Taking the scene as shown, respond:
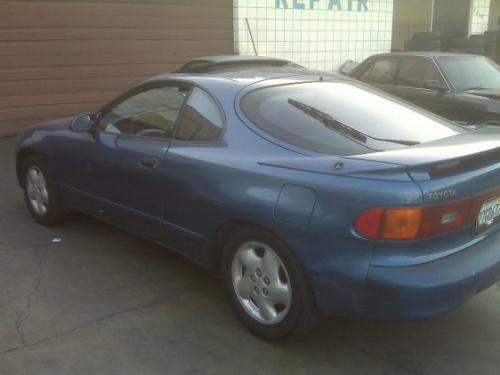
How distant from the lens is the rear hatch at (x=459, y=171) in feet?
8.93

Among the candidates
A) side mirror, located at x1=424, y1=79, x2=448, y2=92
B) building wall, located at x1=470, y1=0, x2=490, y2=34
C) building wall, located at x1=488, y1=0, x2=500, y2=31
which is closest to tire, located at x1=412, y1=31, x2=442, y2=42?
building wall, located at x1=470, y1=0, x2=490, y2=34

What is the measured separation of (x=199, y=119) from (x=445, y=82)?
4.84 m

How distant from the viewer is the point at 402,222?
2688mm

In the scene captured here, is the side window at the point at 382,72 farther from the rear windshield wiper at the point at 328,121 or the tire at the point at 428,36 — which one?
the tire at the point at 428,36

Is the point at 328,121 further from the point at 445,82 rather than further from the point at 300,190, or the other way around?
the point at 445,82

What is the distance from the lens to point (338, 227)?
9.11ft

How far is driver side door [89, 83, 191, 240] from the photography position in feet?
12.6

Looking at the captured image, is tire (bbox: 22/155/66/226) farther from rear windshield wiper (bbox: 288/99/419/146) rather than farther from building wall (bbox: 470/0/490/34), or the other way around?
building wall (bbox: 470/0/490/34)

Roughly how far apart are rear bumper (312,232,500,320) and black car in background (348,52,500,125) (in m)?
4.65

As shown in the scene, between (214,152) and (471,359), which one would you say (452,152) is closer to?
(471,359)

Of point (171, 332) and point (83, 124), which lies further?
point (83, 124)

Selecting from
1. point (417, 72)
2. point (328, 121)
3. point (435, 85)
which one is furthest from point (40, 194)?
point (417, 72)

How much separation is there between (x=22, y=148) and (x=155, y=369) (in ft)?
9.76

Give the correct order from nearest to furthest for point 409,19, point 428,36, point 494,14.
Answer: point 428,36
point 409,19
point 494,14
